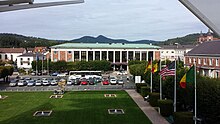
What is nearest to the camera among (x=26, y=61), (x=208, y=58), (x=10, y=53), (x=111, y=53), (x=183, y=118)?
(x=183, y=118)

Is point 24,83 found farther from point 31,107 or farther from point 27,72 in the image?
point 27,72

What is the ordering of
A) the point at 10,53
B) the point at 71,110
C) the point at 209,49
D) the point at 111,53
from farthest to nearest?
the point at 10,53, the point at 111,53, the point at 209,49, the point at 71,110

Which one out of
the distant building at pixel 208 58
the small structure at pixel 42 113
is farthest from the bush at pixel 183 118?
the distant building at pixel 208 58

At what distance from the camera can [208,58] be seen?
5419cm

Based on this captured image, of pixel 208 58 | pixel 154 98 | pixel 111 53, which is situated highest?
pixel 111 53

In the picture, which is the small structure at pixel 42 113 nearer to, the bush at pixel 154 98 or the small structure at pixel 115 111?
the small structure at pixel 115 111

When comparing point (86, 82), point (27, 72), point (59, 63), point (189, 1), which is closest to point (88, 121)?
point (189, 1)

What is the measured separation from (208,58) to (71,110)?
1277 inches

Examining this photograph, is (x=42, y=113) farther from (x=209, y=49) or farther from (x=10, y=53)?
(x=10, y=53)

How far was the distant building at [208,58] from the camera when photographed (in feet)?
169

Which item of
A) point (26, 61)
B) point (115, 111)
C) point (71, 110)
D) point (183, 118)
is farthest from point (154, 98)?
point (26, 61)

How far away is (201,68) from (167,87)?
1155 inches

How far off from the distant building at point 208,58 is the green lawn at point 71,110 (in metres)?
19.5

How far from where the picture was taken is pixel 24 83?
5341 centimetres
